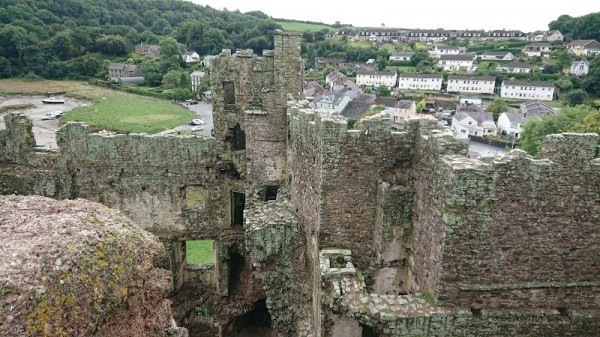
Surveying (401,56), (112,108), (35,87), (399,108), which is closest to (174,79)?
(112,108)

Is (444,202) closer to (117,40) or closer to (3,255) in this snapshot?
(3,255)

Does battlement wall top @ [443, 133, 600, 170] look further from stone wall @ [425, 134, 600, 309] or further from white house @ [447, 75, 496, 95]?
white house @ [447, 75, 496, 95]

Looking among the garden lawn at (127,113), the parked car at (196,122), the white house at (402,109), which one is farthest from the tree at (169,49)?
the white house at (402,109)

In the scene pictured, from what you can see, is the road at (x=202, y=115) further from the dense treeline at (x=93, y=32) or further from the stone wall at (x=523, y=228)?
the stone wall at (x=523, y=228)

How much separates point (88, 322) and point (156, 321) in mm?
1809

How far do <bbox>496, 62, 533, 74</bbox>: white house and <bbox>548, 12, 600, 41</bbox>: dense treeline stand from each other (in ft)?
157

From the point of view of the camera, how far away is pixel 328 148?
35.6 feet

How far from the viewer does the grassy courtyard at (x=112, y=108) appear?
68.0m

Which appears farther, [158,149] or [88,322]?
[158,149]

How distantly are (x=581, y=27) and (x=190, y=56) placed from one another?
145734mm

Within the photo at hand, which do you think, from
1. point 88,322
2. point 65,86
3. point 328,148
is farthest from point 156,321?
point 65,86

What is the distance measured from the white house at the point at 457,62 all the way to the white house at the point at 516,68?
13208mm

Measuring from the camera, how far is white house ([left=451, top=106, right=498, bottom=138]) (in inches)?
3204

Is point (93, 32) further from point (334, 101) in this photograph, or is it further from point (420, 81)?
point (420, 81)
